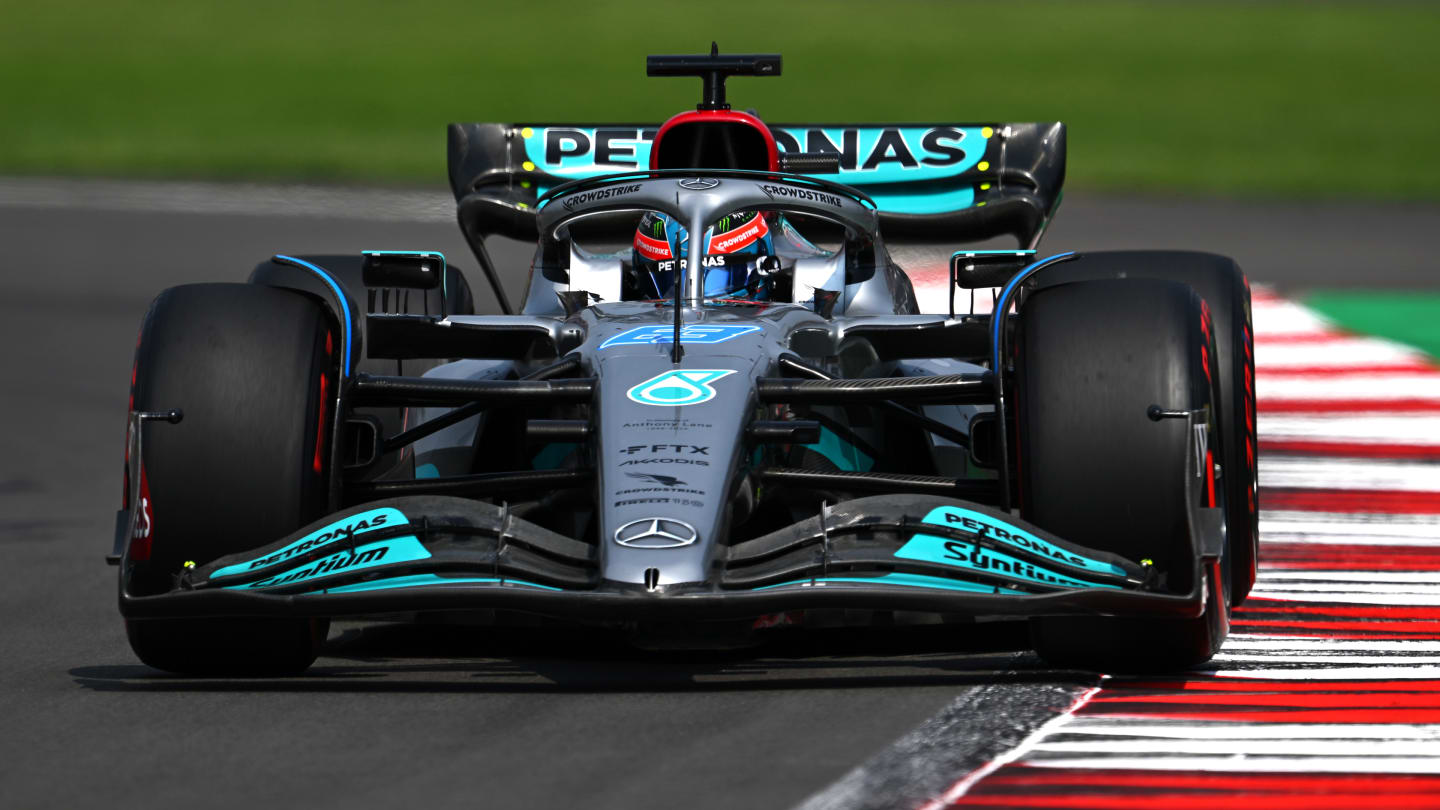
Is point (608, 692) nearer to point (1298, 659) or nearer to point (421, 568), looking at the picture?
point (421, 568)

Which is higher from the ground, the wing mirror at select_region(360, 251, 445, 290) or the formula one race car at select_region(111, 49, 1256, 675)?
the wing mirror at select_region(360, 251, 445, 290)

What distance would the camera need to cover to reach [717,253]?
8.08 m

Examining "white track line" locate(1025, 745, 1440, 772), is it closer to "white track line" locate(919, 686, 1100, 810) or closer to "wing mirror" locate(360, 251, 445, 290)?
"white track line" locate(919, 686, 1100, 810)

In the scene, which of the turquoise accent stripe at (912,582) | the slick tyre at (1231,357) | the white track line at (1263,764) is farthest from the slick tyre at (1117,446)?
the white track line at (1263,764)

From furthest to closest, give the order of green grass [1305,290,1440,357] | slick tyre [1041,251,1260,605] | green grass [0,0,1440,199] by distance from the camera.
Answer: green grass [0,0,1440,199]
green grass [1305,290,1440,357]
slick tyre [1041,251,1260,605]

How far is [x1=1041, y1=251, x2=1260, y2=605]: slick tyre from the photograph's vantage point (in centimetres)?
735

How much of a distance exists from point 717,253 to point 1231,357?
1.77m

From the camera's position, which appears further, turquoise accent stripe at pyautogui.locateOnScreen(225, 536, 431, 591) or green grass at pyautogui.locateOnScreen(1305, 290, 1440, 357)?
green grass at pyautogui.locateOnScreen(1305, 290, 1440, 357)

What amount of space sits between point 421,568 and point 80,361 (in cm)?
991

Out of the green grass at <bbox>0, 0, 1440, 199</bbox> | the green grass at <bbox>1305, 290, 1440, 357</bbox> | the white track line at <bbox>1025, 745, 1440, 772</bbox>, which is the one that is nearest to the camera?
the white track line at <bbox>1025, 745, 1440, 772</bbox>

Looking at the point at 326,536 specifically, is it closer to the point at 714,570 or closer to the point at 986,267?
the point at 714,570

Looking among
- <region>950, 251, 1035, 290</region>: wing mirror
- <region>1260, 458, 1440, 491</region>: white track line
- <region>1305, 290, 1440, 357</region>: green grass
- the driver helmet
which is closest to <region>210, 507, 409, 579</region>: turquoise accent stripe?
the driver helmet

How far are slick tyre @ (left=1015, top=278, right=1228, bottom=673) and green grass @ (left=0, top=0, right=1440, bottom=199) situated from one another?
21.6m

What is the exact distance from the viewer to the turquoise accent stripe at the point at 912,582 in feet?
19.5
